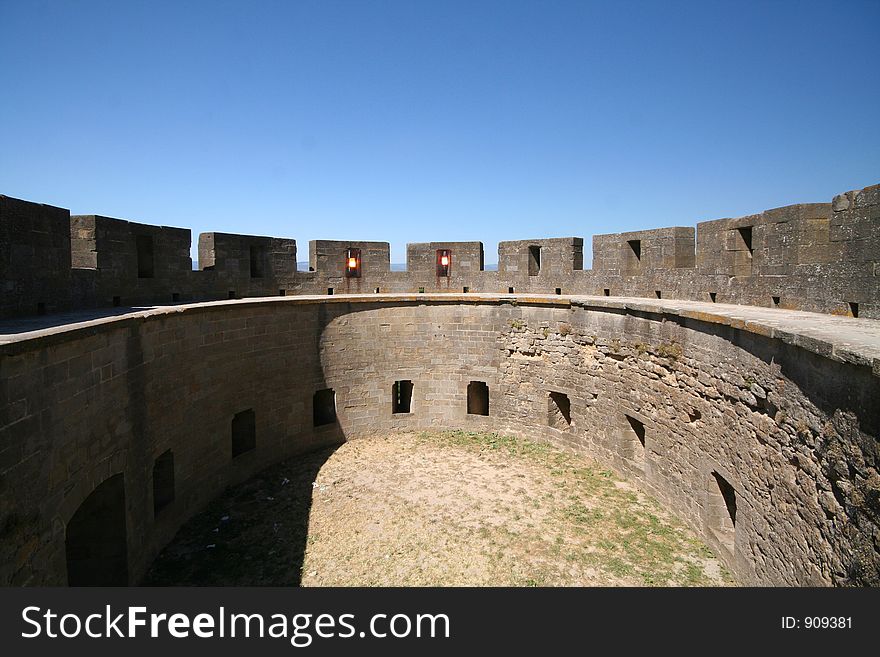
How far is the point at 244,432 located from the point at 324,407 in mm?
2201

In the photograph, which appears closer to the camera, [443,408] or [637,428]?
[637,428]

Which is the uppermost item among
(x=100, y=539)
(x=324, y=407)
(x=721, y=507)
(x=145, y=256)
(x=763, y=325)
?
(x=145, y=256)

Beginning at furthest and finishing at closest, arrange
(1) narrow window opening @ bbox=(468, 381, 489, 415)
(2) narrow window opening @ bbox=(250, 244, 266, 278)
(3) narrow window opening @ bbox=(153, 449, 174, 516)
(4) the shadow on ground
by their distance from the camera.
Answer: (1) narrow window opening @ bbox=(468, 381, 489, 415) → (2) narrow window opening @ bbox=(250, 244, 266, 278) → (3) narrow window opening @ bbox=(153, 449, 174, 516) → (4) the shadow on ground

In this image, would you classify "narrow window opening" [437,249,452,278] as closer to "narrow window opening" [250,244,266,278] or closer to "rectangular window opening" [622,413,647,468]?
"narrow window opening" [250,244,266,278]

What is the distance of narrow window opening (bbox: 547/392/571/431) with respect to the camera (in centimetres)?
1127

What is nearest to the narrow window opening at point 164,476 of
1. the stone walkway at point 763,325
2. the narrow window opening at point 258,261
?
the stone walkway at point 763,325

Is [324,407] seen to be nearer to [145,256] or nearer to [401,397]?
[401,397]

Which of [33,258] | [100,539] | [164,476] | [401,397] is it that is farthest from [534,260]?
[100,539]

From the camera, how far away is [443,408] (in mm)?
12203

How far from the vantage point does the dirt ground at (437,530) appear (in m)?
6.63

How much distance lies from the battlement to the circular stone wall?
5.00 feet

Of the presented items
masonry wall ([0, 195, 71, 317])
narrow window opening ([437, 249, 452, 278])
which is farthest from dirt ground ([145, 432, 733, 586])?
narrow window opening ([437, 249, 452, 278])

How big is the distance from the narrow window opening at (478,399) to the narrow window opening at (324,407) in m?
3.19
